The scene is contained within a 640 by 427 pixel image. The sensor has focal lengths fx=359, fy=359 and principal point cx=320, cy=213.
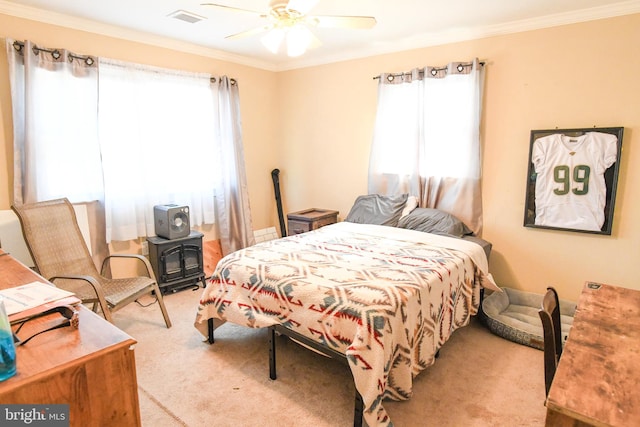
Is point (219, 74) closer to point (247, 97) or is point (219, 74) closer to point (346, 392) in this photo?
point (247, 97)

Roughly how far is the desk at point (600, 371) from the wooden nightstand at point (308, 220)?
2821 mm

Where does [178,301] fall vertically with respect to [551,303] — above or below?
below

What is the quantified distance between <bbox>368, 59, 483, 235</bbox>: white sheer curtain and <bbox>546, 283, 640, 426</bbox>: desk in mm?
2040

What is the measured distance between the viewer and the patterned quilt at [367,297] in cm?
179

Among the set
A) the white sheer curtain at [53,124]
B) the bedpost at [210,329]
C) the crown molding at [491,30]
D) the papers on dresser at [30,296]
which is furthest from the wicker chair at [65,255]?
the crown molding at [491,30]

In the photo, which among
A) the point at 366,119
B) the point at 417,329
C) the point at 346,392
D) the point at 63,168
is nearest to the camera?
the point at 417,329

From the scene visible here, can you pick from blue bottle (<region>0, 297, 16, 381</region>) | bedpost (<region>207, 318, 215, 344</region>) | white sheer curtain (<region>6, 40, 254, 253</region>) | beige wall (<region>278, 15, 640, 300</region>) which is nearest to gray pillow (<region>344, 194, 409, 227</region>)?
beige wall (<region>278, 15, 640, 300</region>)

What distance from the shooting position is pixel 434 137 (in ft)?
11.8

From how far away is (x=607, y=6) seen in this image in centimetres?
273

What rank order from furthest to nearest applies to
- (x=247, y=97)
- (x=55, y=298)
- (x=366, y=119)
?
(x=247, y=97) < (x=366, y=119) < (x=55, y=298)

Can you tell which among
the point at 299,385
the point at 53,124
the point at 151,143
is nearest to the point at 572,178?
the point at 299,385

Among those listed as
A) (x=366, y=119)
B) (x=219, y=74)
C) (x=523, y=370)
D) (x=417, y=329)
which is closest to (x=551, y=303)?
(x=417, y=329)

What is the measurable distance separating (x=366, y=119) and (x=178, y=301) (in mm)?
2804

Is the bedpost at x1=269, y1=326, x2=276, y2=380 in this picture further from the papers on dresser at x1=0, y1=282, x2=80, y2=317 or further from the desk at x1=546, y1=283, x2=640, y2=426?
the desk at x1=546, y1=283, x2=640, y2=426
